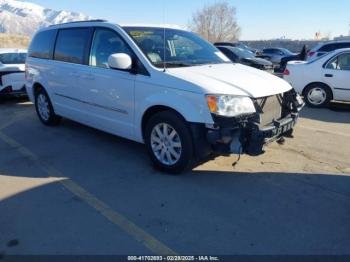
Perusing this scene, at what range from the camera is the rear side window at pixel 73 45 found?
18.0 feet

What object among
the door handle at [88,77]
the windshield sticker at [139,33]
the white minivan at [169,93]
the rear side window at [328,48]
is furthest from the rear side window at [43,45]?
the rear side window at [328,48]

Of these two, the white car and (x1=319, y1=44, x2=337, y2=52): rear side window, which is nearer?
the white car

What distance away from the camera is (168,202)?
378cm

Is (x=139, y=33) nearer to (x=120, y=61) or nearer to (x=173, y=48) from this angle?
(x=173, y=48)

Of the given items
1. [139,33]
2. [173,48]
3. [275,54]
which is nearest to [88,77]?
[139,33]

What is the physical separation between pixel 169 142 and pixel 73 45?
105 inches

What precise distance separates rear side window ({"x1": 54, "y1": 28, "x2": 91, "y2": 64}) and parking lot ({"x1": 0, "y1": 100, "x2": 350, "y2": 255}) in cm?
145

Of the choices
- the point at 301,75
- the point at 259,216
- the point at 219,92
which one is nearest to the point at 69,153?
the point at 219,92

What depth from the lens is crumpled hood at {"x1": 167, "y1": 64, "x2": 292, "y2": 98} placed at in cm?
394

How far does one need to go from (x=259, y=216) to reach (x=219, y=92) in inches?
54.8

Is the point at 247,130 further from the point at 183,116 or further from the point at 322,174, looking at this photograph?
the point at 322,174

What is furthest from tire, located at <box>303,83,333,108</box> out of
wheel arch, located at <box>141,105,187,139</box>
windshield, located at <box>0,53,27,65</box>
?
windshield, located at <box>0,53,27,65</box>

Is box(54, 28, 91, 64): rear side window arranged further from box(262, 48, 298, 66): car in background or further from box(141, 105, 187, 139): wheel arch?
box(262, 48, 298, 66): car in background

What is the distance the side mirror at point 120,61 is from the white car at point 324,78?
20.2 feet
